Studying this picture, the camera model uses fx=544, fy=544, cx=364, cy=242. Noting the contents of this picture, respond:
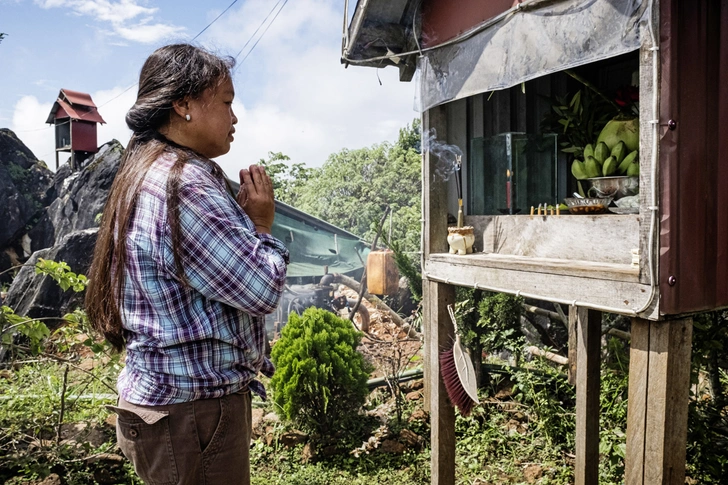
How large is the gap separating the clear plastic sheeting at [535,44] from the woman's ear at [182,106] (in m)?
1.53

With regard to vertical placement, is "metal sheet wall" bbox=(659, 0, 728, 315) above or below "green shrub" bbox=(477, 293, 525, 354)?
above

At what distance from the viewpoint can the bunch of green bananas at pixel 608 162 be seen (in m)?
2.39

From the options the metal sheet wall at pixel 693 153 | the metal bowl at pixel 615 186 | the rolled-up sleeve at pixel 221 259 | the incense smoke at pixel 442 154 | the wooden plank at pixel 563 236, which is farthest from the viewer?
the incense smoke at pixel 442 154

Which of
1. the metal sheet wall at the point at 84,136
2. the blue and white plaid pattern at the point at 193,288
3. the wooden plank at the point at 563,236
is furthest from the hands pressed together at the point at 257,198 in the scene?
the metal sheet wall at the point at 84,136

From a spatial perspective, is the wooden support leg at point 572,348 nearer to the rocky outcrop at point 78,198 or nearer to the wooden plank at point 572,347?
the wooden plank at point 572,347

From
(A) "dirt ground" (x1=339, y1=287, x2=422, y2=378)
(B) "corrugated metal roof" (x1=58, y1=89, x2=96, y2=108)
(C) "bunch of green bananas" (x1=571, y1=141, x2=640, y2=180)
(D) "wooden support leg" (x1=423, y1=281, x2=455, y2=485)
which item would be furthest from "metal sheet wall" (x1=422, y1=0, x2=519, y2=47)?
(B) "corrugated metal roof" (x1=58, y1=89, x2=96, y2=108)

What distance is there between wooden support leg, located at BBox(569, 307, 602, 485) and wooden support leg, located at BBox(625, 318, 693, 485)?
2.37 feet

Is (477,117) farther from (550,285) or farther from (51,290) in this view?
(51,290)

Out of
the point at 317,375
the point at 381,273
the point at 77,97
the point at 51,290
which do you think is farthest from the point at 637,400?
the point at 77,97

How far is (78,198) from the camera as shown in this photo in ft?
41.1

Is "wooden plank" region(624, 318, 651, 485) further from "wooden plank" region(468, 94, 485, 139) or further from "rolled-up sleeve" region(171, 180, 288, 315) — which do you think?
"wooden plank" region(468, 94, 485, 139)

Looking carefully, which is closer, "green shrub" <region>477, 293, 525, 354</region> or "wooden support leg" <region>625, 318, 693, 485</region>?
"wooden support leg" <region>625, 318, 693, 485</region>

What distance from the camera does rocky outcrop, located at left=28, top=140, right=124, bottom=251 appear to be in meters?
12.0

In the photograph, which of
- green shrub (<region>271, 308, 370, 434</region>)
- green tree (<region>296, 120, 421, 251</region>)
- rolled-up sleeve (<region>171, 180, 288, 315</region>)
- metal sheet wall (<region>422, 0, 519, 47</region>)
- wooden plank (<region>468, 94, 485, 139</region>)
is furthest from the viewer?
green tree (<region>296, 120, 421, 251</region>)
